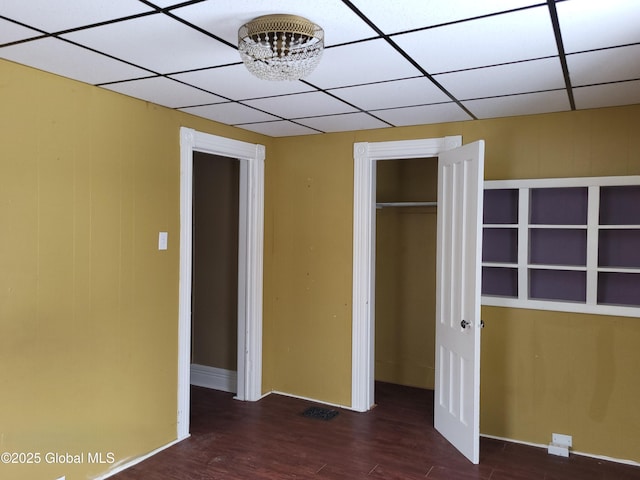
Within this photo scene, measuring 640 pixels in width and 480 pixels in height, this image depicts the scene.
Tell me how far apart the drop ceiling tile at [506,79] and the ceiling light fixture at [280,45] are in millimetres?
903

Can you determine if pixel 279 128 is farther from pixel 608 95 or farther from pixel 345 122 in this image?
pixel 608 95

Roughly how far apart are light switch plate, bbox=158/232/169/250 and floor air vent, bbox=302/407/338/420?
1.72 m

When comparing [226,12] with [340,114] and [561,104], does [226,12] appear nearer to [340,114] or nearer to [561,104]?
[340,114]

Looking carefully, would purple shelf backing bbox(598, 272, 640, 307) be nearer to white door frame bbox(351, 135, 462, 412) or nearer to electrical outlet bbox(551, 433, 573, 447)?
electrical outlet bbox(551, 433, 573, 447)

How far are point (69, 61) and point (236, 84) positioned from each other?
0.80 meters

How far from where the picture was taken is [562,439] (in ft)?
11.0

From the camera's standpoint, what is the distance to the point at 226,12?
181cm

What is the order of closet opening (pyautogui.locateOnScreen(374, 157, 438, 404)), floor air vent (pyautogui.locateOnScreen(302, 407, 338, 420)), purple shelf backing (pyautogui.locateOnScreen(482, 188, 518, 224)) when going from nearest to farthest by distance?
1. purple shelf backing (pyautogui.locateOnScreen(482, 188, 518, 224))
2. floor air vent (pyautogui.locateOnScreen(302, 407, 338, 420))
3. closet opening (pyautogui.locateOnScreen(374, 157, 438, 404))

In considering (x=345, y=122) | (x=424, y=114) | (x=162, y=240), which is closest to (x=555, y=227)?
(x=424, y=114)

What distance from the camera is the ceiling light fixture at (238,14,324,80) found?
182 cm

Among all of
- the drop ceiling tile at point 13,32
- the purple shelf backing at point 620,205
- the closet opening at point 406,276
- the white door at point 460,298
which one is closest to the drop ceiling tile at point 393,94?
the white door at point 460,298

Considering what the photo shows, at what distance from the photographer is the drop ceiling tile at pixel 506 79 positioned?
241cm

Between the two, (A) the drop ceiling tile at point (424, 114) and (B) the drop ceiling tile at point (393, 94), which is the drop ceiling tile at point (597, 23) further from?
(A) the drop ceiling tile at point (424, 114)

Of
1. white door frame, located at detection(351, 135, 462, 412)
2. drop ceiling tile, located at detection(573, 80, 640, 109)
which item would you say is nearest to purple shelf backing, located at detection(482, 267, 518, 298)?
white door frame, located at detection(351, 135, 462, 412)
